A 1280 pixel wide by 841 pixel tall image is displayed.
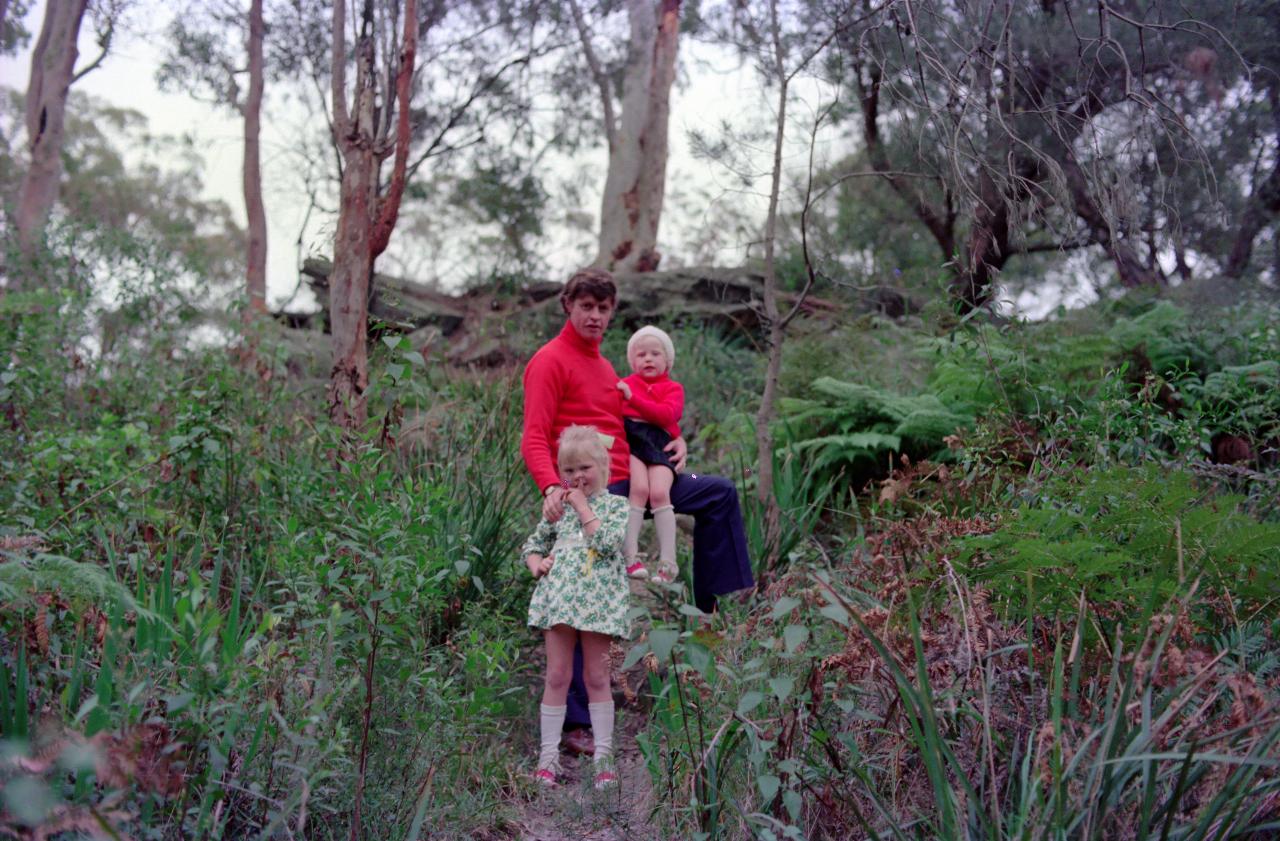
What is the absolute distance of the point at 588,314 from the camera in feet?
14.9

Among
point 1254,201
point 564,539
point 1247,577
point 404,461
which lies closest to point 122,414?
point 404,461

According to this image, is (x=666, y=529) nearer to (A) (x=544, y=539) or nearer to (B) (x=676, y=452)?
(B) (x=676, y=452)

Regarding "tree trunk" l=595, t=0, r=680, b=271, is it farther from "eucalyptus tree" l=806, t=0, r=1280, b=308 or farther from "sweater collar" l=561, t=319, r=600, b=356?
"sweater collar" l=561, t=319, r=600, b=356

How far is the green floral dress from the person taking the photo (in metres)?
4.01

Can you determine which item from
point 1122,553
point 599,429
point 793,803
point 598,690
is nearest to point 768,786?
point 793,803

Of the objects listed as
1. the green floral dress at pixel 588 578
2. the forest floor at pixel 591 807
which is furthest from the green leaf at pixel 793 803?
the green floral dress at pixel 588 578

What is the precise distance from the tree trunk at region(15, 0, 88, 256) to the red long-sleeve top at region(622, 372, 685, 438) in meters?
12.7

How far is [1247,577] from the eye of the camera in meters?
3.40

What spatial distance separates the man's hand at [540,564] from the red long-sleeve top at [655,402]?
89 centimetres

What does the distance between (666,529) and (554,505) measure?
26.4 inches

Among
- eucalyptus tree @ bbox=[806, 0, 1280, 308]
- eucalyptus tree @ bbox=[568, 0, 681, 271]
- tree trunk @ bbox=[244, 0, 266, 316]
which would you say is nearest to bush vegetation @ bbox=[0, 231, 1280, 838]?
eucalyptus tree @ bbox=[806, 0, 1280, 308]

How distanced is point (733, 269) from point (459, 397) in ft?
19.6

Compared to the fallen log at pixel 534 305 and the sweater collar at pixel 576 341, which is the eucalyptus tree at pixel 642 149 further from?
the sweater collar at pixel 576 341

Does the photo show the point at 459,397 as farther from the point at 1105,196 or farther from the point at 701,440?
the point at 1105,196
